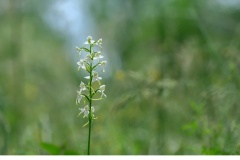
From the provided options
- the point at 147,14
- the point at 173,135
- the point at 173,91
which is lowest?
the point at 173,135

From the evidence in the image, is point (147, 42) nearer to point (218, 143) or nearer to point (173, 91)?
point (173, 91)

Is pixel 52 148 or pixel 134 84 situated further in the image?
pixel 134 84

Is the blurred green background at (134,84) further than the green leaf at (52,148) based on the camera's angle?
Yes

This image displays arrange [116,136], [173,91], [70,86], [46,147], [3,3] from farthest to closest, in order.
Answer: [3,3], [70,86], [173,91], [116,136], [46,147]

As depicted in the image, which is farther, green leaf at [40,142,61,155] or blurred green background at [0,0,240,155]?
blurred green background at [0,0,240,155]

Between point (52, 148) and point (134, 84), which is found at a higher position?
point (134, 84)

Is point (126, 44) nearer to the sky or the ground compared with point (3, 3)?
nearer to the ground

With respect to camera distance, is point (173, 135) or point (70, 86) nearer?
point (173, 135)

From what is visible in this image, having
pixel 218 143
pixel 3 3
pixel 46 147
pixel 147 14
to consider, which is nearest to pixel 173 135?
pixel 218 143
